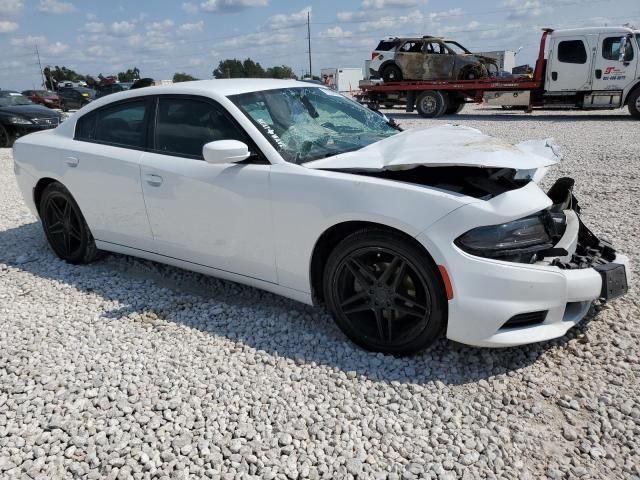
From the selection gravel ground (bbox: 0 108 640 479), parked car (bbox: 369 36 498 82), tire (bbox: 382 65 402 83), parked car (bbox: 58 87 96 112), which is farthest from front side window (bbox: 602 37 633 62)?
parked car (bbox: 58 87 96 112)

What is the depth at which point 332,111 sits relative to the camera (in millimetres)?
3887

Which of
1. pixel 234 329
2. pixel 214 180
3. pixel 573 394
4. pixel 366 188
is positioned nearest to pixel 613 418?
pixel 573 394

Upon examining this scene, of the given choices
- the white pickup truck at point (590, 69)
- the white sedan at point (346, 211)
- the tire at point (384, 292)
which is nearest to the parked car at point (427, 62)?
the white pickup truck at point (590, 69)

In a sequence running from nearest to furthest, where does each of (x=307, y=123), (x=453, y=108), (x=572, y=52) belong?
1. (x=307, y=123)
2. (x=572, y=52)
3. (x=453, y=108)

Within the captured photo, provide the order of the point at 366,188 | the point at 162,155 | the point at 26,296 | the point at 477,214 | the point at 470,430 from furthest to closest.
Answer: the point at 26,296 → the point at 162,155 → the point at 366,188 → the point at 477,214 → the point at 470,430

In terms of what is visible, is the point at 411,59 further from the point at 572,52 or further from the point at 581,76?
the point at 581,76

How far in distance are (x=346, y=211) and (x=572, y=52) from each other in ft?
49.8

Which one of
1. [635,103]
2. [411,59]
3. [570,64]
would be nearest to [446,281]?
[635,103]

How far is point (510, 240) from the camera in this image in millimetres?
2627

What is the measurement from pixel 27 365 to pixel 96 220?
57.7 inches

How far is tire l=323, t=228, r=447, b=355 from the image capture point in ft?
8.98

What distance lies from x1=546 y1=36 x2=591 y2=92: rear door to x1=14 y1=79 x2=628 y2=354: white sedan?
1352 centimetres

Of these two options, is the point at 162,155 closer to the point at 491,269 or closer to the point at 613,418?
the point at 491,269

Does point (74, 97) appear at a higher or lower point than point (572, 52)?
lower
